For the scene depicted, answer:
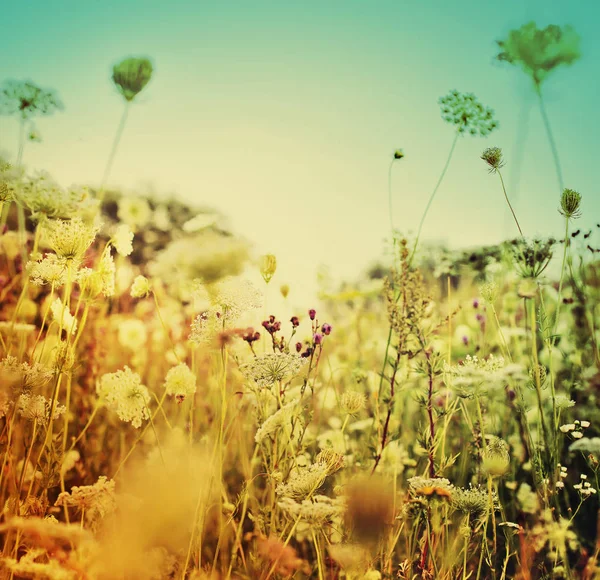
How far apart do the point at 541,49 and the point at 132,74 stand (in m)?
Answer: 1.56

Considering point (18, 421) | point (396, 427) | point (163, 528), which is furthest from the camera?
point (396, 427)

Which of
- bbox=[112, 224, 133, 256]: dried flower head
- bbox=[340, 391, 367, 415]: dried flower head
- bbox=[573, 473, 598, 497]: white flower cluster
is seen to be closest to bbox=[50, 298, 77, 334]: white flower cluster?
bbox=[112, 224, 133, 256]: dried flower head

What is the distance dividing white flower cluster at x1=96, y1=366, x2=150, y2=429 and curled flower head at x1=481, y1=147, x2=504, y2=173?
1486 mm

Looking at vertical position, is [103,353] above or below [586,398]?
below

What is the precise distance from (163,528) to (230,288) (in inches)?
30.1

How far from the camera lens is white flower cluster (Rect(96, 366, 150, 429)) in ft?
5.48


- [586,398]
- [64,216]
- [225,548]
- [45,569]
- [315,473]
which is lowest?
[225,548]

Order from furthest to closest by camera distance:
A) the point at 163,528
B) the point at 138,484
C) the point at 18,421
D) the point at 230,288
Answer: the point at 18,421 < the point at 230,288 < the point at 138,484 < the point at 163,528

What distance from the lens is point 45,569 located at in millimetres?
1157

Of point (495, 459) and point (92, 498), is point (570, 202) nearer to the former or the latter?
point (495, 459)

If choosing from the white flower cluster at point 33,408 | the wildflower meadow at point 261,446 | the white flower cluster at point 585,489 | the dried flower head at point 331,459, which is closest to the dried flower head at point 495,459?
the wildflower meadow at point 261,446

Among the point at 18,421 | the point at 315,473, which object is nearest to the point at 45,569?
the point at 315,473

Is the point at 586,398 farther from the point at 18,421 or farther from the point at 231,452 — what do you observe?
the point at 18,421

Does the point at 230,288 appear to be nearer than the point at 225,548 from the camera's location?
Yes
